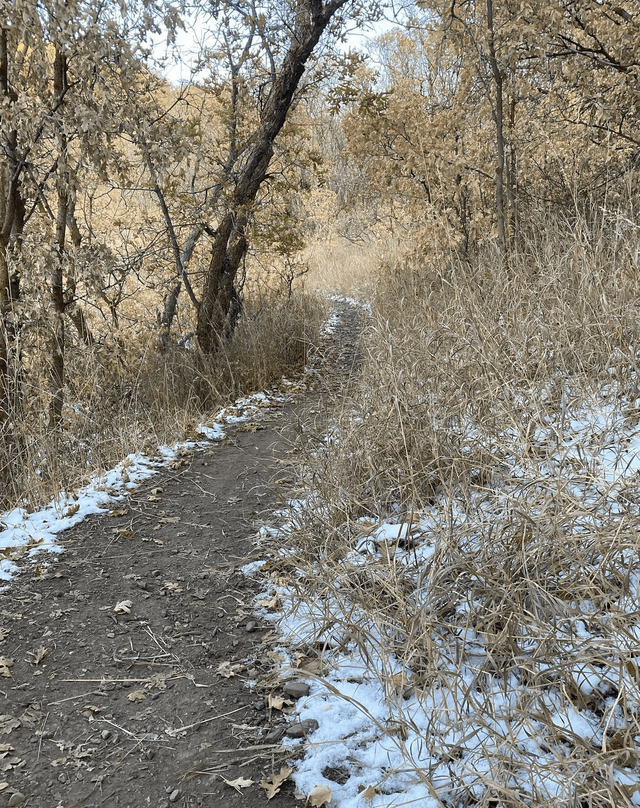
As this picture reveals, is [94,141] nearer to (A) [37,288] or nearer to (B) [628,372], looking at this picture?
(A) [37,288]

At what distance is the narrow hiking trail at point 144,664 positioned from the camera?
226 cm

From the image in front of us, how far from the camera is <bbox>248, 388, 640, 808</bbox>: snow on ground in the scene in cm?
196

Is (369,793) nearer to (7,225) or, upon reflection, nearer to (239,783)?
(239,783)

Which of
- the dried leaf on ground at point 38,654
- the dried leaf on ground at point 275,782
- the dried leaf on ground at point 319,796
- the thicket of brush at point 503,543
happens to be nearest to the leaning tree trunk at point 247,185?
the thicket of brush at point 503,543

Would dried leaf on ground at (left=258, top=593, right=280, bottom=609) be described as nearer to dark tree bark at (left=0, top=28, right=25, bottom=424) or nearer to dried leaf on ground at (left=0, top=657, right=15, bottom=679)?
dried leaf on ground at (left=0, top=657, right=15, bottom=679)

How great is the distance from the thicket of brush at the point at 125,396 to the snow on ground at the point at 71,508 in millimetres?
119

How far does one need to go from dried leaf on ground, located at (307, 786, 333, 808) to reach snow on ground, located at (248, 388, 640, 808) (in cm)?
1

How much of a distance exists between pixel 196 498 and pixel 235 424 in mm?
1934

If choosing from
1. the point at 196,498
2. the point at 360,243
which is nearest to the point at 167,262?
the point at 196,498

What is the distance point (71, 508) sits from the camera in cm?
440

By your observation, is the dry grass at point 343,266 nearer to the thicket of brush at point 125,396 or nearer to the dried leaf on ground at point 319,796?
the thicket of brush at point 125,396

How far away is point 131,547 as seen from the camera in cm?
402

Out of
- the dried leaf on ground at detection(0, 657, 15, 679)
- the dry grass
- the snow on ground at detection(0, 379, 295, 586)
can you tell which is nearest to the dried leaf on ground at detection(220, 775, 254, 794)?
the dried leaf on ground at detection(0, 657, 15, 679)

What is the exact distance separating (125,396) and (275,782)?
522 centimetres
